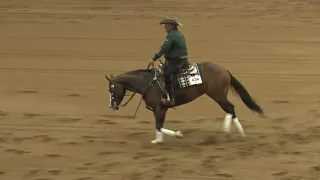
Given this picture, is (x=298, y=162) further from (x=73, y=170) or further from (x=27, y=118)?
(x=27, y=118)

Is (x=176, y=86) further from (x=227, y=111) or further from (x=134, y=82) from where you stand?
(x=227, y=111)

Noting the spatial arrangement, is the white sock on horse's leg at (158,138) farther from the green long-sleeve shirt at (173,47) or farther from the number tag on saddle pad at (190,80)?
the green long-sleeve shirt at (173,47)

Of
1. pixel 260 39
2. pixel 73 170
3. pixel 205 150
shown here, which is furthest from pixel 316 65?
pixel 73 170

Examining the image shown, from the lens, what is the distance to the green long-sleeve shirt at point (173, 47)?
1011 centimetres

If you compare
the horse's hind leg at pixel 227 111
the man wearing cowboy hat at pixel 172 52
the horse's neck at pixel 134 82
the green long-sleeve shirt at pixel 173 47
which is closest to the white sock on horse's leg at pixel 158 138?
the man wearing cowboy hat at pixel 172 52

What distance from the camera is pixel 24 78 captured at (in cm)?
1515

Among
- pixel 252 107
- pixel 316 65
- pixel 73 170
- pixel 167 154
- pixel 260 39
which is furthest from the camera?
pixel 260 39

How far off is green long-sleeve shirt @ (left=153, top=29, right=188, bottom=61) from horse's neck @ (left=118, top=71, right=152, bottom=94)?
0.40m

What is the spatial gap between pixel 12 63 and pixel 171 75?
24.1 ft

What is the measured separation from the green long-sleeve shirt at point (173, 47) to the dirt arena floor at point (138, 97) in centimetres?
132

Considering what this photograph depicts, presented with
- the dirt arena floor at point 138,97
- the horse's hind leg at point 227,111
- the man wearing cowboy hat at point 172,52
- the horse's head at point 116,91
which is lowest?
the dirt arena floor at point 138,97

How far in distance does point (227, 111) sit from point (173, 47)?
4.16 ft

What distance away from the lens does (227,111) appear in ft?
34.4

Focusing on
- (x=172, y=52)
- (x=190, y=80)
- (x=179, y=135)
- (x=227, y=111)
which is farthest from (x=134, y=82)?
(x=227, y=111)
